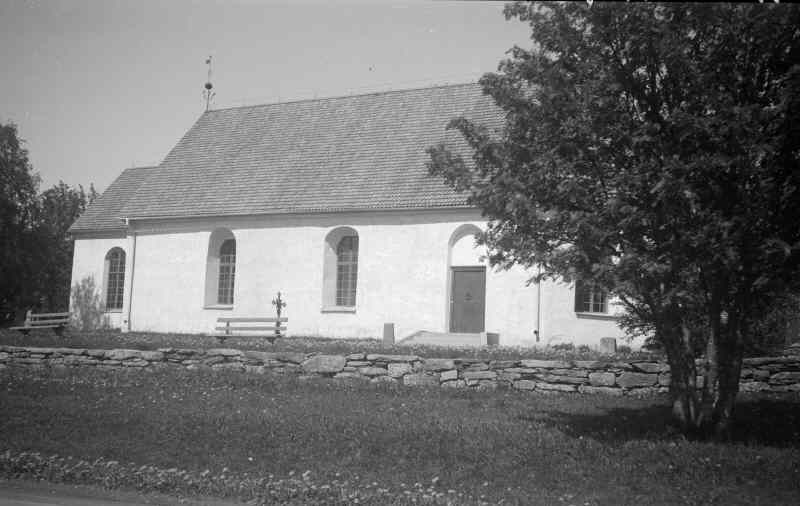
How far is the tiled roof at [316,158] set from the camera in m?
26.7

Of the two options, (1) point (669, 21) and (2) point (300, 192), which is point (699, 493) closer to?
(1) point (669, 21)

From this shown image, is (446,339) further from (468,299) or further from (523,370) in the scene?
(523,370)

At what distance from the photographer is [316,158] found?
29.4 m

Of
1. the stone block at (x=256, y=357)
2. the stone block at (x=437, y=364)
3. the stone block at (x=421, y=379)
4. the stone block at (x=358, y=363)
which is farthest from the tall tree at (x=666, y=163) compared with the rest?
the stone block at (x=256, y=357)

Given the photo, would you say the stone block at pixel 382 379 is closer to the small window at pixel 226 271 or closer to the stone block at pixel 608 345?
the stone block at pixel 608 345

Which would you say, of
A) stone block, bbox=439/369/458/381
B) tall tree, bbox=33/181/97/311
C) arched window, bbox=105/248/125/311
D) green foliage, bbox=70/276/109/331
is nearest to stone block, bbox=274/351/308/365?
stone block, bbox=439/369/458/381

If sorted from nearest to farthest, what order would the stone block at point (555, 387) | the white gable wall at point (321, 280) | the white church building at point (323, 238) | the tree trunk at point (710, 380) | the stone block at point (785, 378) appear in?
the tree trunk at point (710, 380) → the stone block at point (785, 378) → the stone block at point (555, 387) → the white gable wall at point (321, 280) → the white church building at point (323, 238)

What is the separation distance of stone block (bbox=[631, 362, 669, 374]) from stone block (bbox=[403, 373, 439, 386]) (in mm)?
3991

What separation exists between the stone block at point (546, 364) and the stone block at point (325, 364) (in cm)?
399

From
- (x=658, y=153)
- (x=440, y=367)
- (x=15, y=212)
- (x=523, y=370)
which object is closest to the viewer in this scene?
(x=658, y=153)

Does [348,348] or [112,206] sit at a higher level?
[112,206]

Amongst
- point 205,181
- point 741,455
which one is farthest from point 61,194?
point 741,455

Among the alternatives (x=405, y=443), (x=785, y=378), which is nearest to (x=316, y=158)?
(x=785, y=378)

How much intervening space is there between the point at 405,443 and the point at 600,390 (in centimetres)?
525
